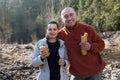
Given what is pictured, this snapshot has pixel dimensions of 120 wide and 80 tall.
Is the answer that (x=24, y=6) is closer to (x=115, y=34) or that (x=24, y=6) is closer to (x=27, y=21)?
(x=27, y=21)

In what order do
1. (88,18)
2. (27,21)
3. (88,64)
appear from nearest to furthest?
(88,64)
(88,18)
(27,21)

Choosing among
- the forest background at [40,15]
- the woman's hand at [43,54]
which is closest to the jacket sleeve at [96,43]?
the woman's hand at [43,54]

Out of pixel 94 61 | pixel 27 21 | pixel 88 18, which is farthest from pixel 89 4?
pixel 94 61

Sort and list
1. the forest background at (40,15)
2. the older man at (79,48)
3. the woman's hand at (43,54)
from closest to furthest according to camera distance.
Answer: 1. the woman's hand at (43,54)
2. the older man at (79,48)
3. the forest background at (40,15)

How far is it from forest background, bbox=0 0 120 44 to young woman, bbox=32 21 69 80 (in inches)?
1105

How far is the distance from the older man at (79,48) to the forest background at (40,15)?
27866mm

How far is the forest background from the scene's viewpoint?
34.0 metres

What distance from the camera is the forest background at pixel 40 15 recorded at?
34031 millimetres

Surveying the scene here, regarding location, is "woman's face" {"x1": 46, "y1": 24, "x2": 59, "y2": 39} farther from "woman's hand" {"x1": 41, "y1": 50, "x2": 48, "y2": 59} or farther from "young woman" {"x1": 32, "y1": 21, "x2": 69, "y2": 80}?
"woman's hand" {"x1": 41, "y1": 50, "x2": 48, "y2": 59}

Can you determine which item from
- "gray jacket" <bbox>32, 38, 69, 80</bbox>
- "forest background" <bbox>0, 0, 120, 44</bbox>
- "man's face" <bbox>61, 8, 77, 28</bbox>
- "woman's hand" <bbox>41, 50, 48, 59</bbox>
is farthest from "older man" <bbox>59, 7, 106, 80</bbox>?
"forest background" <bbox>0, 0, 120, 44</bbox>

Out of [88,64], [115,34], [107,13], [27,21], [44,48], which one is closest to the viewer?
[44,48]

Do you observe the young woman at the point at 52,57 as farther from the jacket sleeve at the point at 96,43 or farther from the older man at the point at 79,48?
the jacket sleeve at the point at 96,43

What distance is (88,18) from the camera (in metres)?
36.8

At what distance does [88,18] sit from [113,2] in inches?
127
